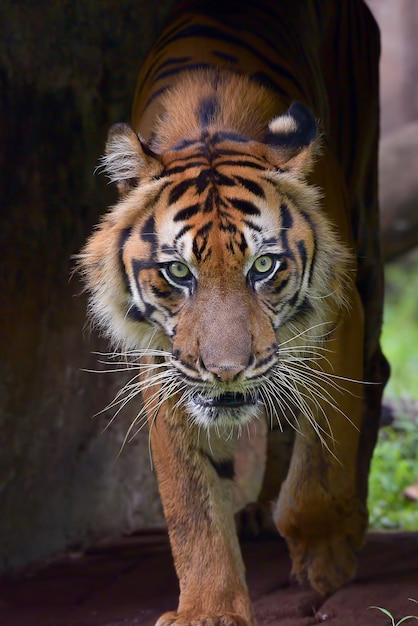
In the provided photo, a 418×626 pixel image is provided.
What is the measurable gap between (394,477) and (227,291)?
335cm

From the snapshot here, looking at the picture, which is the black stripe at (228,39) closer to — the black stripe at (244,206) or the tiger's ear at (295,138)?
the tiger's ear at (295,138)

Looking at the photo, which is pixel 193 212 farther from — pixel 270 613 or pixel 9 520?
pixel 9 520

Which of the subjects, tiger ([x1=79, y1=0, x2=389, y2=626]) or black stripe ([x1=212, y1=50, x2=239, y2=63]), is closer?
tiger ([x1=79, y1=0, x2=389, y2=626])

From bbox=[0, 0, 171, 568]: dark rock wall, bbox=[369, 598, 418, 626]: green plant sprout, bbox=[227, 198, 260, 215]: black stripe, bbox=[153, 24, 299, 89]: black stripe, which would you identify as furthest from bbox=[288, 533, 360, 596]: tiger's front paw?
bbox=[153, 24, 299, 89]: black stripe

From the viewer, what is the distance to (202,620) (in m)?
2.84

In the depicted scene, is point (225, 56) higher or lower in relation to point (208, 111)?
higher

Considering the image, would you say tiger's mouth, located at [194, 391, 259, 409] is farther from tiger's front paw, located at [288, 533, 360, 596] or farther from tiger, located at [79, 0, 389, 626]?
tiger's front paw, located at [288, 533, 360, 596]

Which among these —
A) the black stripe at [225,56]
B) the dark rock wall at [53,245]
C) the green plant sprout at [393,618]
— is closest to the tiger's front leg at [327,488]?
the green plant sprout at [393,618]

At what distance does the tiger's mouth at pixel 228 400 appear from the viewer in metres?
2.80

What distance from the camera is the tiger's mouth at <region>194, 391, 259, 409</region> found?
280 cm

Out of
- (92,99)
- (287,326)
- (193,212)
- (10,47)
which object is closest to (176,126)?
(193,212)

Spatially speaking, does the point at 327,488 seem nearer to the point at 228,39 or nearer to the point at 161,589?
the point at 161,589

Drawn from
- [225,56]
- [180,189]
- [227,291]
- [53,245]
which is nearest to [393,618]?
[227,291]

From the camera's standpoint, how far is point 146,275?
2.93 m
